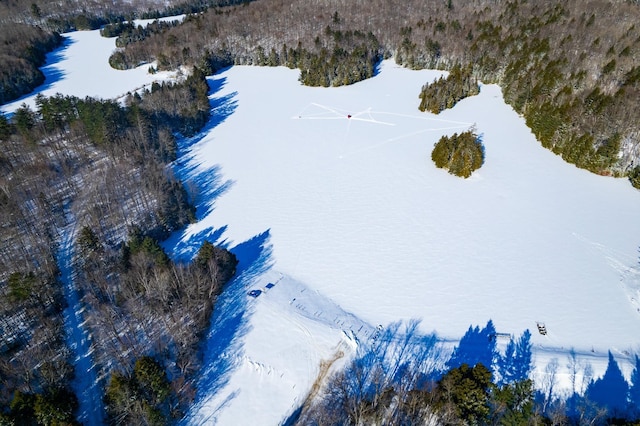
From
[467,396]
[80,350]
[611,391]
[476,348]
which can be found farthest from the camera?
[80,350]

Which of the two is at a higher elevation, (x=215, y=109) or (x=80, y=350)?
(x=215, y=109)

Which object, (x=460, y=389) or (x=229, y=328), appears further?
(x=229, y=328)

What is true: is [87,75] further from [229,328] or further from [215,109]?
[229,328]

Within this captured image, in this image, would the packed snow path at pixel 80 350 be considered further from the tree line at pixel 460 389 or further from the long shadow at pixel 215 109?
the long shadow at pixel 215 109

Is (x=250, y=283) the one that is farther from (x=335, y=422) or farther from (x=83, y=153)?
(x=83, y=153)

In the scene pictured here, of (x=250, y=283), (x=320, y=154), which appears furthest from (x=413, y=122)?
(x=250, y=283)

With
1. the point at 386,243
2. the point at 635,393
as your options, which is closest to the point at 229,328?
the point at 386,243

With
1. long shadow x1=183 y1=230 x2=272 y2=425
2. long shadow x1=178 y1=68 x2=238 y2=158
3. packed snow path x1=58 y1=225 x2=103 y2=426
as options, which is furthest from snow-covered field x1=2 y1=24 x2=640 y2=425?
packed snow path x1=58 y1=225 x2=103 y2=426

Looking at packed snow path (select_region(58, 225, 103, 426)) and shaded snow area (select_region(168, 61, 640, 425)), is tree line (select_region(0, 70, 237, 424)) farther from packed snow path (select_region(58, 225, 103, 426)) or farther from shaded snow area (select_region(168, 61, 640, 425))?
shaded snow area (select_region(168, 61, 640, 425))
